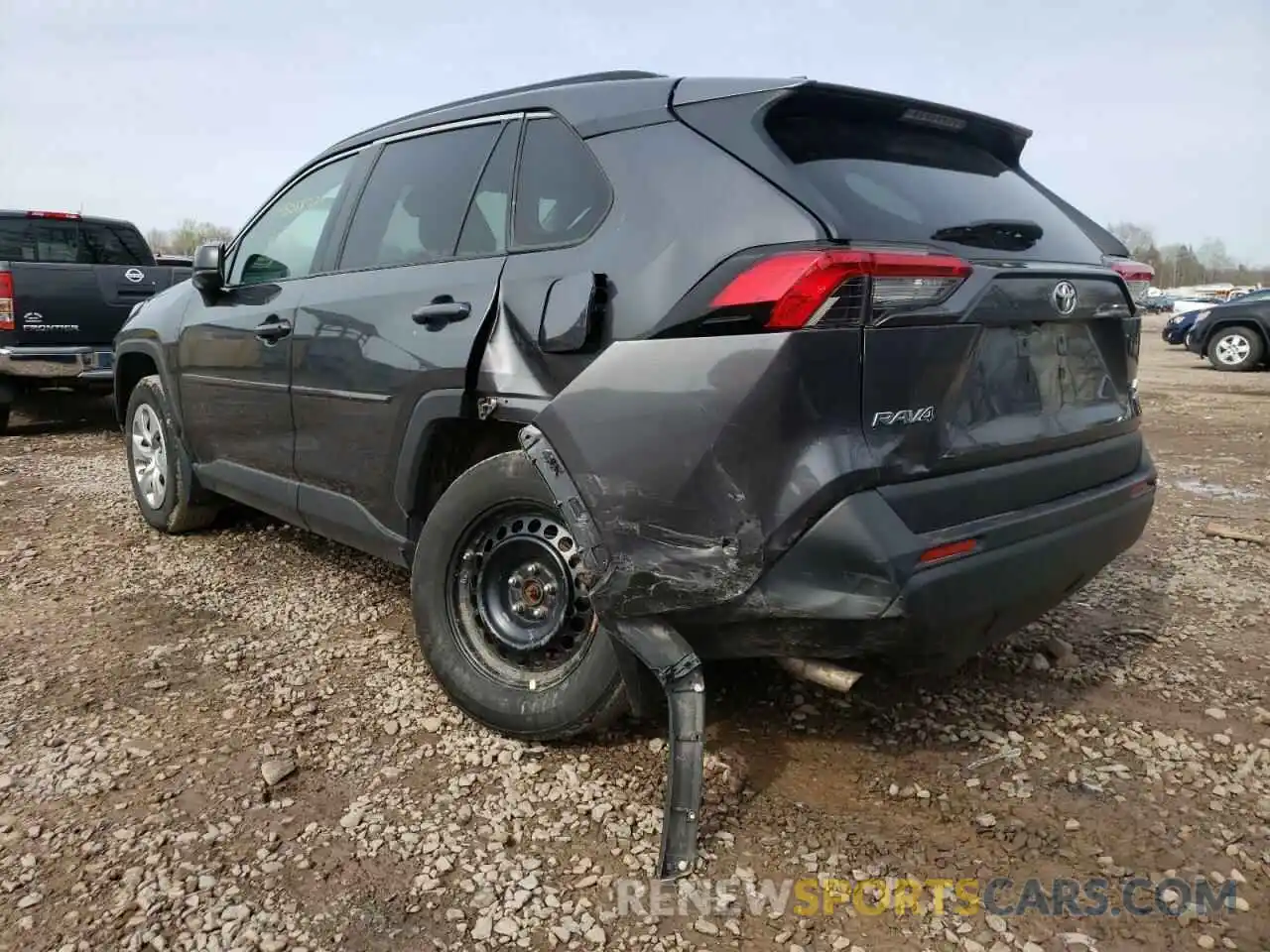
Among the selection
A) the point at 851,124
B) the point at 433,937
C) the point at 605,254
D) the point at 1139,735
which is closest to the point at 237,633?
the point at 433,937

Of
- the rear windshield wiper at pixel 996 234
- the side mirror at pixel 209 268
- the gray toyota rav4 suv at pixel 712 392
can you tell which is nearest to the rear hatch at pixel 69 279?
the side mirror at pixel 209 268

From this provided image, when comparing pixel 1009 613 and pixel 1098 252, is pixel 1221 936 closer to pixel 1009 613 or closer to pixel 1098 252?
pixel 1009 613

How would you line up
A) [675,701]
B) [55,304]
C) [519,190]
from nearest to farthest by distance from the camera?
[675,701]
[519,190]
[55,304]

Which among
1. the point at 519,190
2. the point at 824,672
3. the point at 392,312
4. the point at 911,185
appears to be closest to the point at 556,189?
the point at 519,190

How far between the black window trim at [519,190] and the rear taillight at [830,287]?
0.57 m

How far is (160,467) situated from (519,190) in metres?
3.11

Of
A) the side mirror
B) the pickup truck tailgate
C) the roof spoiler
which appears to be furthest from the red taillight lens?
the pickup truck tailgate

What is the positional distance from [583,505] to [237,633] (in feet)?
6.46

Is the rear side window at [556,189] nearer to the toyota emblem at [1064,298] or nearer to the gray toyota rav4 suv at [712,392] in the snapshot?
the gray toyota rav4 suv at [712,392]

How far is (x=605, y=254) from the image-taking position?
2.36 metres

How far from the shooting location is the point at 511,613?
9.00 ft

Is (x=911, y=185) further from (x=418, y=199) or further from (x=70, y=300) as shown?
(x=70, y=300)

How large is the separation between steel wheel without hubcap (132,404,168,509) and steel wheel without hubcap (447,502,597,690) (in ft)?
9.03

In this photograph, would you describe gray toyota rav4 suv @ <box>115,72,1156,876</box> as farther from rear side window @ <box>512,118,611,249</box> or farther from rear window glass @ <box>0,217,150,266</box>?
rear window glass @ <box>0,217,150,266</box>
